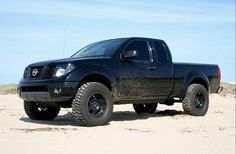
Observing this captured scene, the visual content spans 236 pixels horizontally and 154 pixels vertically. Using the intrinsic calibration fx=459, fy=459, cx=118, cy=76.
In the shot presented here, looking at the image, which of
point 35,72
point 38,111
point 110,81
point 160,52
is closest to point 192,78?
point 160,52

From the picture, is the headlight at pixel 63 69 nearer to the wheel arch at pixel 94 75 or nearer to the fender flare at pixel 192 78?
the wheel arch at pixel 94 75

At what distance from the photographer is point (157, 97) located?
1023 centimetres

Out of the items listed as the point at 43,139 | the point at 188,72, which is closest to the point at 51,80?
the point at 43,139

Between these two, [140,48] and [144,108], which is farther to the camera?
[144,108]

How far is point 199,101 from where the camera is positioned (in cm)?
1143

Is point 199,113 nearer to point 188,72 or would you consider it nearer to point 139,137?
point 188,72

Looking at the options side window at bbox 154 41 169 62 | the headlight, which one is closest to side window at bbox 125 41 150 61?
side window at bbox 154 41 169 62

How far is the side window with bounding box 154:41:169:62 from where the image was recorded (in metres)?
10.5

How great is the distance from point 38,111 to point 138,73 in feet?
7.53

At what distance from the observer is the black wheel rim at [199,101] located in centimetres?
1131

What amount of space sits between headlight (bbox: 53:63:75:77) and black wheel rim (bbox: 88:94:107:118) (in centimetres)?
70

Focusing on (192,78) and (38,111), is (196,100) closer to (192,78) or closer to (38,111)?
(192,78)

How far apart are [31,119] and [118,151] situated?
14.9 feet

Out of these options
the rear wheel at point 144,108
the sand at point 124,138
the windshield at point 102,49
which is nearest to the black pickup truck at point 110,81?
the windshield at point 102,49
